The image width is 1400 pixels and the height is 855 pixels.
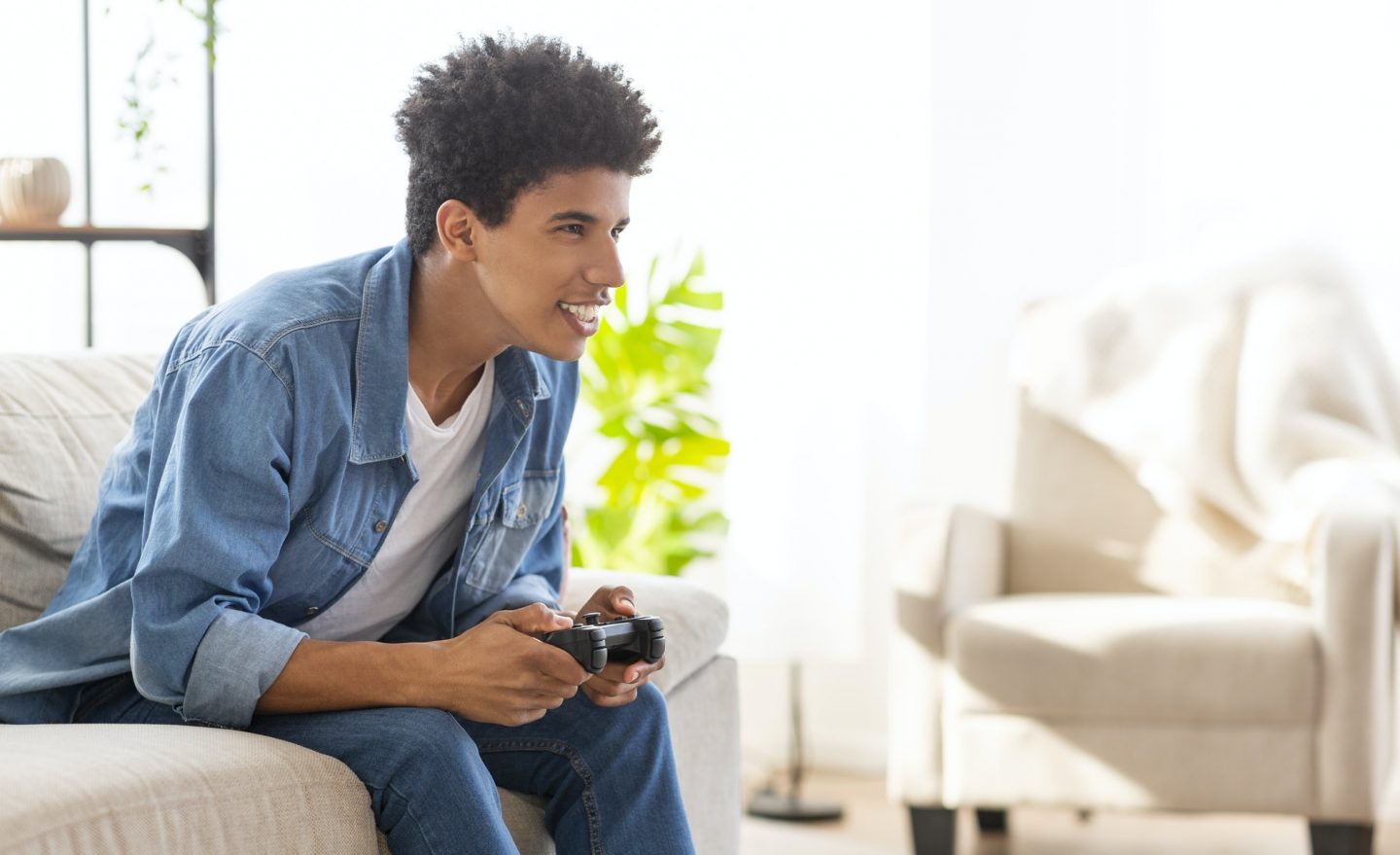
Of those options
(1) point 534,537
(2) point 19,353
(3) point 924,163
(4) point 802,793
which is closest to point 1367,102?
(3) point 924,163

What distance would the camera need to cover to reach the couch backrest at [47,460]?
1510 mm

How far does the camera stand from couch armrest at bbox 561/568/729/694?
5.53 feet

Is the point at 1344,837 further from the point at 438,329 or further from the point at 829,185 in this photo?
the point at 438,329

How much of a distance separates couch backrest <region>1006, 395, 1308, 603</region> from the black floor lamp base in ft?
1.86

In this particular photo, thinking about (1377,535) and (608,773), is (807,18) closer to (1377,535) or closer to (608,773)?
(1377,535)

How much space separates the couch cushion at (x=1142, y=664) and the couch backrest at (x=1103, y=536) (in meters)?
0.32

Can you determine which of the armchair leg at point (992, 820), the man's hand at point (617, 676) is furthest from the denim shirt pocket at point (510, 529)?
the armchair leg at point (992, 820)

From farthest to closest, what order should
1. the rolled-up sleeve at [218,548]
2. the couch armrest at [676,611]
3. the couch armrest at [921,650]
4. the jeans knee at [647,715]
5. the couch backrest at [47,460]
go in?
the couch armrest at [921,650] → the couch armrest at [676,611] → the couch backrest at [47,460] → the jeans knee at [647,715] → the rolled-up sleeve at [218,548]

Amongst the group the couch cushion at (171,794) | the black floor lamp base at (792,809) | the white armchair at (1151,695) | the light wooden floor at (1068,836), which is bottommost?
the black floor lamp base at (792,809)

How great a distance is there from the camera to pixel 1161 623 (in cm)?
221

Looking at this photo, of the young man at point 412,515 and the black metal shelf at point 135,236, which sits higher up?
the black metal shelf at point 135,236

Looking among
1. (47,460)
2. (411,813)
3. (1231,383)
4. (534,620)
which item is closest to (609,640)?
(534,620)

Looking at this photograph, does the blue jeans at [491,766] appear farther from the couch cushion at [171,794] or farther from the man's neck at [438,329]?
the man's neck at [438,329]

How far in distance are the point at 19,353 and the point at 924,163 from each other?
202 centimetres
